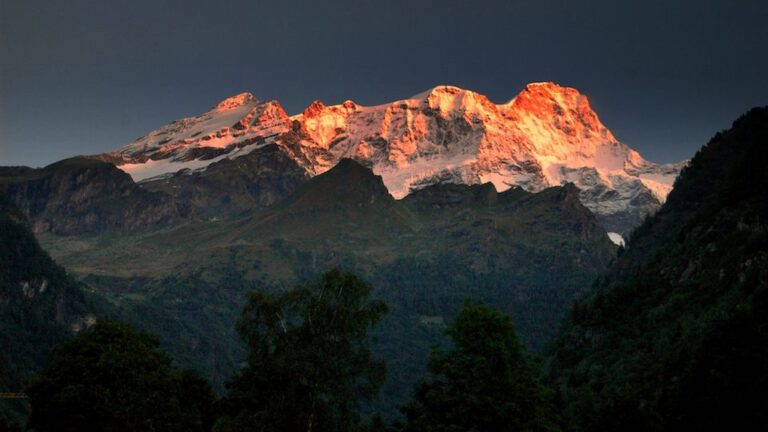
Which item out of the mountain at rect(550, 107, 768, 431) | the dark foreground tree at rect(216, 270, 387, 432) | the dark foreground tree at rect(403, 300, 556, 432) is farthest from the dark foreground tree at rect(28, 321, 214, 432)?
the mountain at rect(550, 107, 768, 431)

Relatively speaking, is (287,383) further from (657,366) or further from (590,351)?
(590,351)

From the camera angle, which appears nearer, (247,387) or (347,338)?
(347,338)

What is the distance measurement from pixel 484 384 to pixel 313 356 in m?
13.3

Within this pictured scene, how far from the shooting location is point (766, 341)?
6519cm

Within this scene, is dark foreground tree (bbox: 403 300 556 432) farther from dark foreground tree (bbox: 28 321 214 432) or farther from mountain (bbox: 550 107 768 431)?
dark foreground tree (bbox: 28 321 214 432)

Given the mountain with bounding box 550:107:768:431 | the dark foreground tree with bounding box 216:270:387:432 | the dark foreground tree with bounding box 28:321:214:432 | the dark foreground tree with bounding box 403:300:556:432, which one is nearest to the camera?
the mountain with bounding box 550:107:768:431

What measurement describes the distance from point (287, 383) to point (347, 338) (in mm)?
5918

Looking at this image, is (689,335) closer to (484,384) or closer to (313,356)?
(484,384)

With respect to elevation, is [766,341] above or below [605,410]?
above

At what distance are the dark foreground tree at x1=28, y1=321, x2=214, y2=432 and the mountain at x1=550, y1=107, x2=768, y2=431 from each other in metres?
36.8

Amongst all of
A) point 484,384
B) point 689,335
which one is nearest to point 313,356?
point 484,384

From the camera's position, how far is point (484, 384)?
7106 centimetres

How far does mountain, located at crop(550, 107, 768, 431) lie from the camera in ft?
211

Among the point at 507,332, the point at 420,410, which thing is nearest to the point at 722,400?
the point at 507,332
